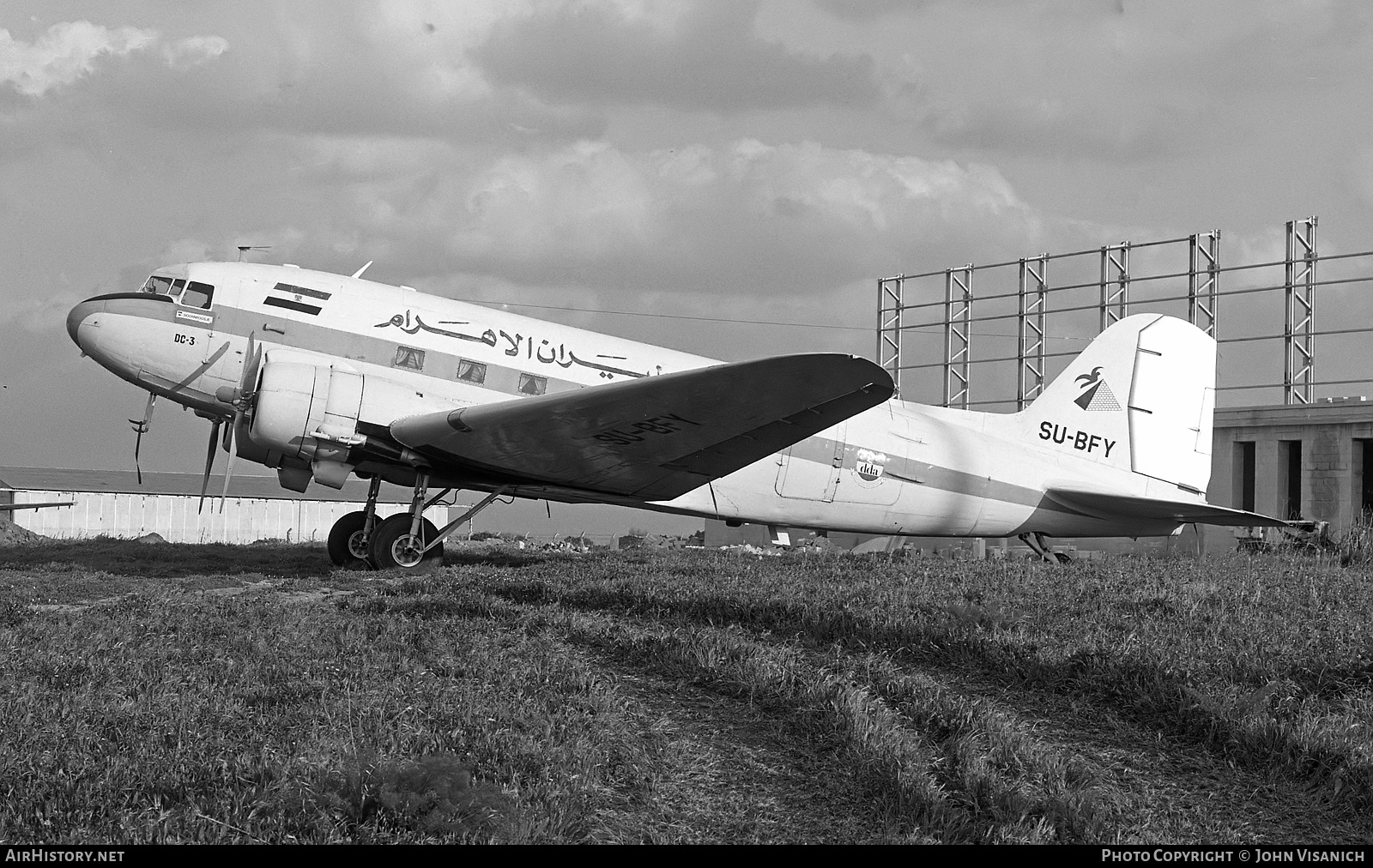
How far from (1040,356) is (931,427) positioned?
2715 centimetres

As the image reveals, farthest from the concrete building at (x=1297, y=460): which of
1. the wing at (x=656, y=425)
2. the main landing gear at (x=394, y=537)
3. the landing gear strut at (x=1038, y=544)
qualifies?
the main landing gear at (x=394, y=537)

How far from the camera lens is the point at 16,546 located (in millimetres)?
21688

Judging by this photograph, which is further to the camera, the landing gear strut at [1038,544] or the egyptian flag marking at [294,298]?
the landing gear strut at [1038,544]

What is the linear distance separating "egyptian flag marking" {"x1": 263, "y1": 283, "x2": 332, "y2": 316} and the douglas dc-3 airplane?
0.10 ft

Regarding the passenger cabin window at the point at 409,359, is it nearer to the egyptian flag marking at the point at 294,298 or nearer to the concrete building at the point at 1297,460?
the egyptian flag marking at the point at 294,298

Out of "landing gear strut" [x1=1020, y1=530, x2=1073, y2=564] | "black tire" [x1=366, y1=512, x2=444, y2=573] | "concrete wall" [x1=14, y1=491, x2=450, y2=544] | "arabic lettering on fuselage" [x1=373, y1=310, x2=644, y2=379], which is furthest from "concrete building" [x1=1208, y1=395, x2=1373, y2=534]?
"concrete wall" [x1=14, y1=491, x2=450, y2=544]

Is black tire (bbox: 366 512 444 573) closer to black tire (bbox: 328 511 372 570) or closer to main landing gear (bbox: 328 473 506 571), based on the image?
main landing gear (bbox: 328 473 506 571)

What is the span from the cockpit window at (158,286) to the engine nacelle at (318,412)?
7.48 ft

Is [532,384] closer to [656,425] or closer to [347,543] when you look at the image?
[656,425]

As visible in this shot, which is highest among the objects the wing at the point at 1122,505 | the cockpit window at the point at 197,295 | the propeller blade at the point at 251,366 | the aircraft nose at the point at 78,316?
the cockpit window at the point at 197,295

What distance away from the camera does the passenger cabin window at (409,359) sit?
620 inches

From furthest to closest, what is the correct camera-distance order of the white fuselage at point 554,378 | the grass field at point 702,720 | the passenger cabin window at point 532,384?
the passenger cabin window at point 532,384
the white fuselage at point 554,378
the grass field at point 702,720

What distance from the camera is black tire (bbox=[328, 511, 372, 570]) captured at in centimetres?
1638
